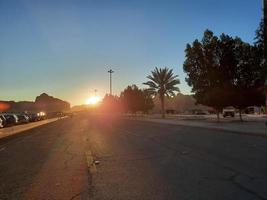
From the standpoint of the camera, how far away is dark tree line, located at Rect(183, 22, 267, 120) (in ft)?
167

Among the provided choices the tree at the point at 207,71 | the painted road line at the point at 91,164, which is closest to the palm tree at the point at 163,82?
the tree at the point at 207,71

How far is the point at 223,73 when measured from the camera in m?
51.8

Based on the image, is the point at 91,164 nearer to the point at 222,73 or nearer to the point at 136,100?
the point at 222,73

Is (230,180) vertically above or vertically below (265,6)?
below

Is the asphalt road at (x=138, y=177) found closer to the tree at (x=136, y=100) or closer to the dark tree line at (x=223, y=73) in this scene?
the dark tree line at (x=223, y=73)

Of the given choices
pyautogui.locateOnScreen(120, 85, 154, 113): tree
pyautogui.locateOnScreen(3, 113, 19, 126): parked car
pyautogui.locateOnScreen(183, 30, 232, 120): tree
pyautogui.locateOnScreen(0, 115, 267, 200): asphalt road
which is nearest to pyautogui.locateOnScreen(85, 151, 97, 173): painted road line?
pyautogui.locateOnScreen(0, 115, 267, 200): asphalt road

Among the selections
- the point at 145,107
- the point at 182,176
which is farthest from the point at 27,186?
the point at 145,107

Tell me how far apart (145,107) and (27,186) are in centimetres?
10430

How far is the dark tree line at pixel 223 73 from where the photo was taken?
5075 cm

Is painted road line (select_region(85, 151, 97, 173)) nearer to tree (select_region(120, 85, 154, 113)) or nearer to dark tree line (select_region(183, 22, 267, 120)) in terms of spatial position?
dark tree line (select_region(183, 22, 267, 120))

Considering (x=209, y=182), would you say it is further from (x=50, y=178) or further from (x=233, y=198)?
(x=50, y=178)

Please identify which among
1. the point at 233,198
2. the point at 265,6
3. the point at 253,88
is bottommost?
the point at 233,198

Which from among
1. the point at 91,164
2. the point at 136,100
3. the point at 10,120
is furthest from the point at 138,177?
the point at 136,100

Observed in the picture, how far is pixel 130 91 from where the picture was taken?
375 feet
